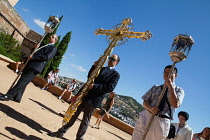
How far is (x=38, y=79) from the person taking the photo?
38.0 feet

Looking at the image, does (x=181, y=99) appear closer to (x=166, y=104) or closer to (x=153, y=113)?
(x=166, y=104)

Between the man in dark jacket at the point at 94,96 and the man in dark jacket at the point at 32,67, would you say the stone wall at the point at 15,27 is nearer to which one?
the man in dark jacket at the point at 32,67

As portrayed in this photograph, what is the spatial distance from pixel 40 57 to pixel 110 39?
6.78 ft

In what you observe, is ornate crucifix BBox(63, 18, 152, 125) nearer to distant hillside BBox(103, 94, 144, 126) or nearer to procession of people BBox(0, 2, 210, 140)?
procession of people BBox(0, 2, 210, 140)

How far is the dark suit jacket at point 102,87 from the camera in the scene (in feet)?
12.3

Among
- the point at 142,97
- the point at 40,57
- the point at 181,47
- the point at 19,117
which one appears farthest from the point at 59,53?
the point at 181,47

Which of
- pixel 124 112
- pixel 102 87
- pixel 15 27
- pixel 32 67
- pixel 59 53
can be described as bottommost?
pixel 32 67

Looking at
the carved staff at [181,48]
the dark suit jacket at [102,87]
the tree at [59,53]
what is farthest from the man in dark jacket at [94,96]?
the tree at [59,53]

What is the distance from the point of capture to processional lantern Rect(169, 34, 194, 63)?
2.67 m

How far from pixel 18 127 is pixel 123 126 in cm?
914

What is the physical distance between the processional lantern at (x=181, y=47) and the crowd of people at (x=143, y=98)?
0.19m

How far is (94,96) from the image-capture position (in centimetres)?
382

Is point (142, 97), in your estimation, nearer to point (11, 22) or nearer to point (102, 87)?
point (102, 87)

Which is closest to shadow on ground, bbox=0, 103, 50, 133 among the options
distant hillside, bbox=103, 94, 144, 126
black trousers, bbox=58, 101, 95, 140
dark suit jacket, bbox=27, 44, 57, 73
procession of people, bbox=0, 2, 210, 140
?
procession of people, bbox=0, 2, 210, 140
